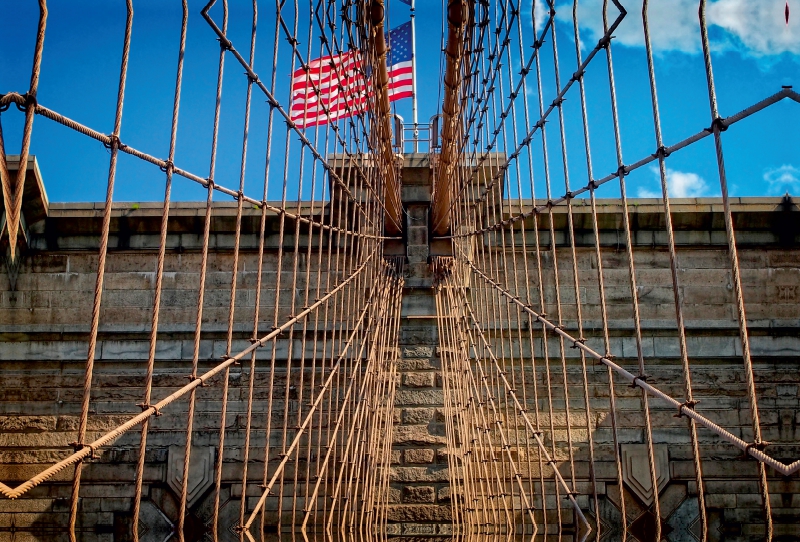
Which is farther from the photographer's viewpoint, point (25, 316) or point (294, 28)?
point (25, 316)

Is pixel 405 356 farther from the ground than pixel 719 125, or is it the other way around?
pixel 719 125

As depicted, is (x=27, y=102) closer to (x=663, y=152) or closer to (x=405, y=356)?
(x=663, y=152)

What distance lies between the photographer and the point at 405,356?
5629 mm

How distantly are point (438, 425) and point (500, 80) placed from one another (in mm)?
2822

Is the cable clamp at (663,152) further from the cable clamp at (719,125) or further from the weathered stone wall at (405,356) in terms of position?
the weathered stone wall at (405,356)

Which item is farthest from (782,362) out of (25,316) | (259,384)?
(25,316)

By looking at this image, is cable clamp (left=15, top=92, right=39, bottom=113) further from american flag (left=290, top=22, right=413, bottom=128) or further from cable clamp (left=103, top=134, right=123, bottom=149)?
american flag (left=290, top=22, right=413, bottom=128)

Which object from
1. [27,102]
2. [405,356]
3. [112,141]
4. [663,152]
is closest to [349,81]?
[405,356]

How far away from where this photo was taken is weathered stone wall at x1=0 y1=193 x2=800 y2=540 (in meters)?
5.47

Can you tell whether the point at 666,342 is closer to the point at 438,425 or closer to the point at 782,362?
the point at 782,362

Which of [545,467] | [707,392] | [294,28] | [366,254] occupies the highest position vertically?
[294,28]

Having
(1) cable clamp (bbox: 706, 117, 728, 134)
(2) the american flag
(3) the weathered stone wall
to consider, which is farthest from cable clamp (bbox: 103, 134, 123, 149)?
(3) the weathered stone wall

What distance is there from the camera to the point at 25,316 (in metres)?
5.91

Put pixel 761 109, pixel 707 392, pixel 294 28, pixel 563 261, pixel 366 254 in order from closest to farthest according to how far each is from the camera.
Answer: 1. pixel 761 109
2. pixel 294 28
3. pixel 366 254
4. pixel 707 392
5. pixel 563 261
